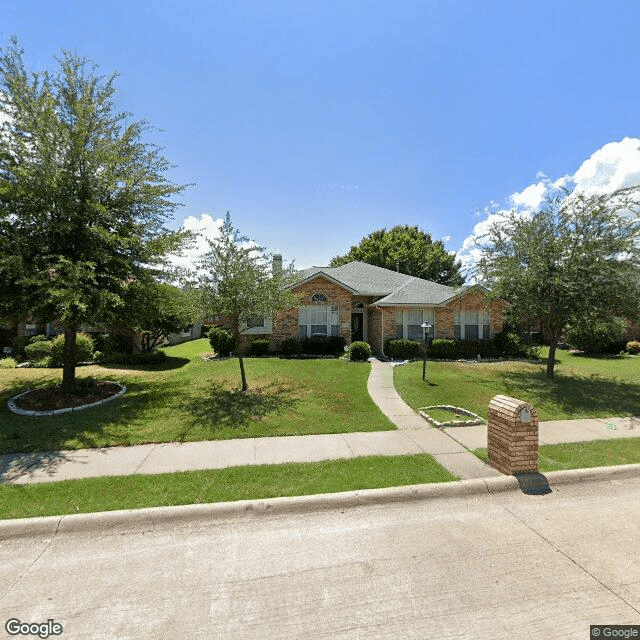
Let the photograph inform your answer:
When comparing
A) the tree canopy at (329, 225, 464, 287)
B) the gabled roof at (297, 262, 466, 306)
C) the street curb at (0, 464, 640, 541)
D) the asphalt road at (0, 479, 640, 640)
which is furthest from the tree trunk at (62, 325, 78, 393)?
the tree canopy at (329, 225, 464, 287)

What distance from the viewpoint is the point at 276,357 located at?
17.7 metres

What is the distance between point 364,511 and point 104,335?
16692 mm

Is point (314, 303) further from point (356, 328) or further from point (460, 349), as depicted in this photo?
point (460, 349)

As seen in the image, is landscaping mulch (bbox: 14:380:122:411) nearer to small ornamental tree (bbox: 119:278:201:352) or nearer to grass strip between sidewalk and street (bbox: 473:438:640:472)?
small ornamental tree (bbox: 119:278:201:352)

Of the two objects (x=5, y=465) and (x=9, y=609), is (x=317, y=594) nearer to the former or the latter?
(x=9, y=609)

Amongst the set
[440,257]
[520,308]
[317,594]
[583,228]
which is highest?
[440,257]

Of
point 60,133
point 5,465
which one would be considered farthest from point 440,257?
point 5,465

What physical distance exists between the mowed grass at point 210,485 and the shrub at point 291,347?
39.4 ft

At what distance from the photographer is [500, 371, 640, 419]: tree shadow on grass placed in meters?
9.88

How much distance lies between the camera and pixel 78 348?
1549 cm

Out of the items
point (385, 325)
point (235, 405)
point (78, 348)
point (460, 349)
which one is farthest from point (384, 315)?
point (78, 348)

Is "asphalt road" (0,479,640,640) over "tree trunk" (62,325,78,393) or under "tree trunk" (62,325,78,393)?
under

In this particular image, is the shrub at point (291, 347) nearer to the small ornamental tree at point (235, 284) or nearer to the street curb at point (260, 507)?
the small ornamental tree at point (235, 284)

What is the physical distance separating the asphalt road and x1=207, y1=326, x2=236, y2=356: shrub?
13.0m
